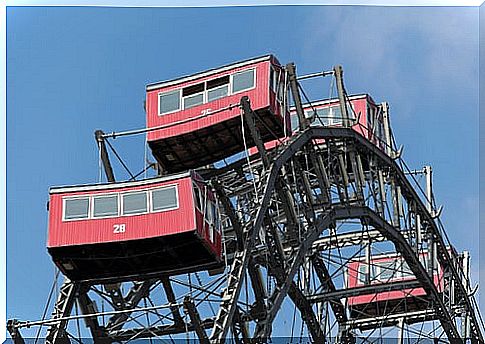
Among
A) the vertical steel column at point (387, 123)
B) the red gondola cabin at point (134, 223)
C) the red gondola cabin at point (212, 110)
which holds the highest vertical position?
the vertical steel column at point (387, 123)

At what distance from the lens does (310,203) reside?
1660 inches

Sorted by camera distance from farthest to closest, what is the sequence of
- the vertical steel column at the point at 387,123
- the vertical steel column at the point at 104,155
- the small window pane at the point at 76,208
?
the vertical steel column at the point at 387,123 → the vertical steel column at the point at 104,155 → the small window pane at the point at 76,208

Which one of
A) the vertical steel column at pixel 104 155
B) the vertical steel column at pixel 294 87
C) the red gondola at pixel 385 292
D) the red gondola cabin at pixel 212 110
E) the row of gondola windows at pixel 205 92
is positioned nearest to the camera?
the red gondola cabin at pixel 212 110

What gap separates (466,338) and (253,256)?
22.6m

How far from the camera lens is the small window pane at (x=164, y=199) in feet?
115

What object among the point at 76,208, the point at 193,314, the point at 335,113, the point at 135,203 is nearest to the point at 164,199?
the point at 135,203

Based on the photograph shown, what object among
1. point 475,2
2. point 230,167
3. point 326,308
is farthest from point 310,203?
point 326,308

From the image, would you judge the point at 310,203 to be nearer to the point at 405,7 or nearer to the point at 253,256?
the point at 253,256

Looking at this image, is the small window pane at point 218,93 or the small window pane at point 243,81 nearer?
the small window pane at point 243,81

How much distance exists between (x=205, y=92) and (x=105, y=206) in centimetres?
539

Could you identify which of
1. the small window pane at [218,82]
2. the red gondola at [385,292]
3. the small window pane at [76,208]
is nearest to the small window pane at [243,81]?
the small window pane at [218,82]

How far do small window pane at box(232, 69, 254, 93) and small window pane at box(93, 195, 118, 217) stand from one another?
5441 mm

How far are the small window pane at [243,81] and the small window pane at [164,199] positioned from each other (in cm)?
473

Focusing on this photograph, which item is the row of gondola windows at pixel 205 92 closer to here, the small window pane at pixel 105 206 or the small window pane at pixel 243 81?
the small window pane at pixel 243 81
